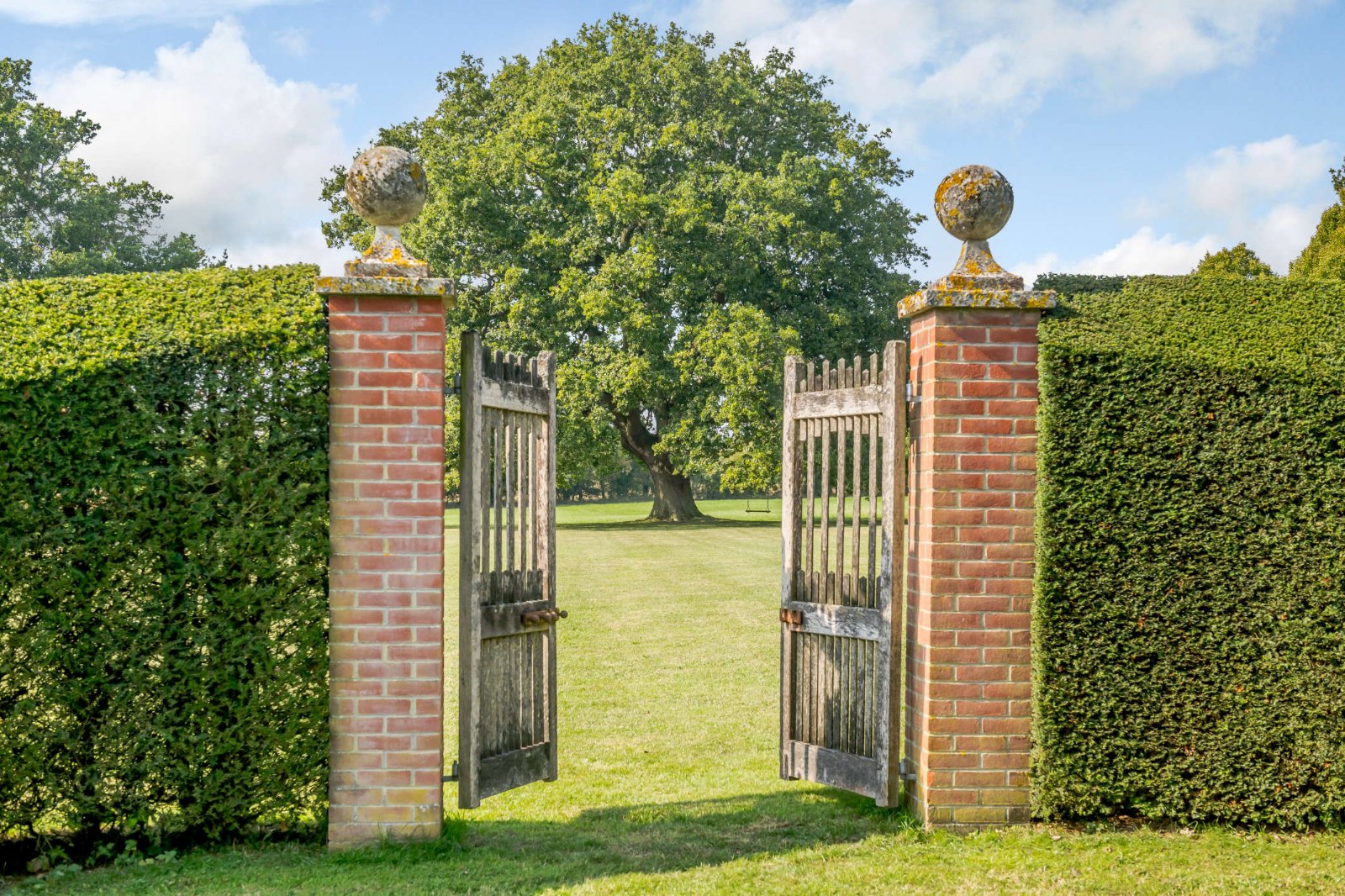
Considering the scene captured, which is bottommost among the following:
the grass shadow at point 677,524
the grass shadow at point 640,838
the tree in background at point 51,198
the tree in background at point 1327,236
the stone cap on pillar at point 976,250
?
the grass shadow at point 640,838

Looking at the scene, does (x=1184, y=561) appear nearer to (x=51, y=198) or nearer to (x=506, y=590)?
(x=506, y=590)

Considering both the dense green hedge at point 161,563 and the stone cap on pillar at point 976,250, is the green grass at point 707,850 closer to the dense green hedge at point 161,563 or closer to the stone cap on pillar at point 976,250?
the dense green hedge at point 161,563

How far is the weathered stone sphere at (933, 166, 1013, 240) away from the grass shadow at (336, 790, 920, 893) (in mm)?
3095

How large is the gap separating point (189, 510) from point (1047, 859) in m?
4.32

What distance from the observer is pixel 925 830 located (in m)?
5.28

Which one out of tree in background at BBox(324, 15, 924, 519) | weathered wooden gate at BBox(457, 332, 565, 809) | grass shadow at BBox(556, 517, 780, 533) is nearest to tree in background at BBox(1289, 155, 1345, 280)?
tree in background at BBox(324, 15, 924, 519)

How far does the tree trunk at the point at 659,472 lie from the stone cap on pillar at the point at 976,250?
25091 millimetres

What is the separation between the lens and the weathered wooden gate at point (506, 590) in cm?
516

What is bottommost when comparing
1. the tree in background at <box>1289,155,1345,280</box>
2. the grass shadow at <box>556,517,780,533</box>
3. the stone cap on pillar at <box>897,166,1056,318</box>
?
the grass shadow at <box>556,517,780,533</box>

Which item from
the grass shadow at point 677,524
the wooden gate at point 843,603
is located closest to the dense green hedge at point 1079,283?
the wooden gate at point 843,603

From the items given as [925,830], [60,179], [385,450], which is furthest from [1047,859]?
[60,179]

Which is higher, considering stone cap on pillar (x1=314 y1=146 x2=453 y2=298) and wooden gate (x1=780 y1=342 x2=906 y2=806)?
stone cap on pillar (x1=314 y1=146 x2=453 y2=298)

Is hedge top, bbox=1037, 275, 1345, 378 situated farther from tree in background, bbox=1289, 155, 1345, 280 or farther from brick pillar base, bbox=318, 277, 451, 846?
tree in background, bbox=1289, 155, 1345, 280

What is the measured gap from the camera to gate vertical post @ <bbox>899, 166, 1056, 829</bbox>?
5.22 meters
